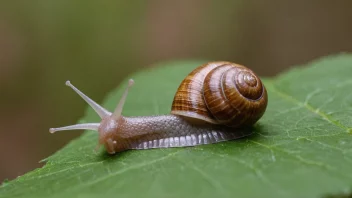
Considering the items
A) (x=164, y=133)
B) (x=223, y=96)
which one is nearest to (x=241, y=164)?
(x=223, y=96)

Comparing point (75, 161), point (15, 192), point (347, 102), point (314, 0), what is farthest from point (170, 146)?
point (314, 0)

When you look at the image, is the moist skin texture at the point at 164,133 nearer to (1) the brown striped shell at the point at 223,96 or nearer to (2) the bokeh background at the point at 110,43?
(1) the brown striped shell at the point at 223,96

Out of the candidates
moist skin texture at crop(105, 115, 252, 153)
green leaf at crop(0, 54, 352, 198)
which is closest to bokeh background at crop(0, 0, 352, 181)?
moist skin texture at crop(105, 115, 252, 153)

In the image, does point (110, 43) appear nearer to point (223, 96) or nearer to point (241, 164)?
point (223, 96)

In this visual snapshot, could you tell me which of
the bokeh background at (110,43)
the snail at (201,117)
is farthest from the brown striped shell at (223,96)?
the bokeh background at (110,43)

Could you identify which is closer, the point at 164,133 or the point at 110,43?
the point at 164,133

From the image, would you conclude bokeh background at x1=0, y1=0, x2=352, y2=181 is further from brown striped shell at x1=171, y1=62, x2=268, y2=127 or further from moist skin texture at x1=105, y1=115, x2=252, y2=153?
brown striped shell at x1=171, y1=62, x2=268, y2=127
